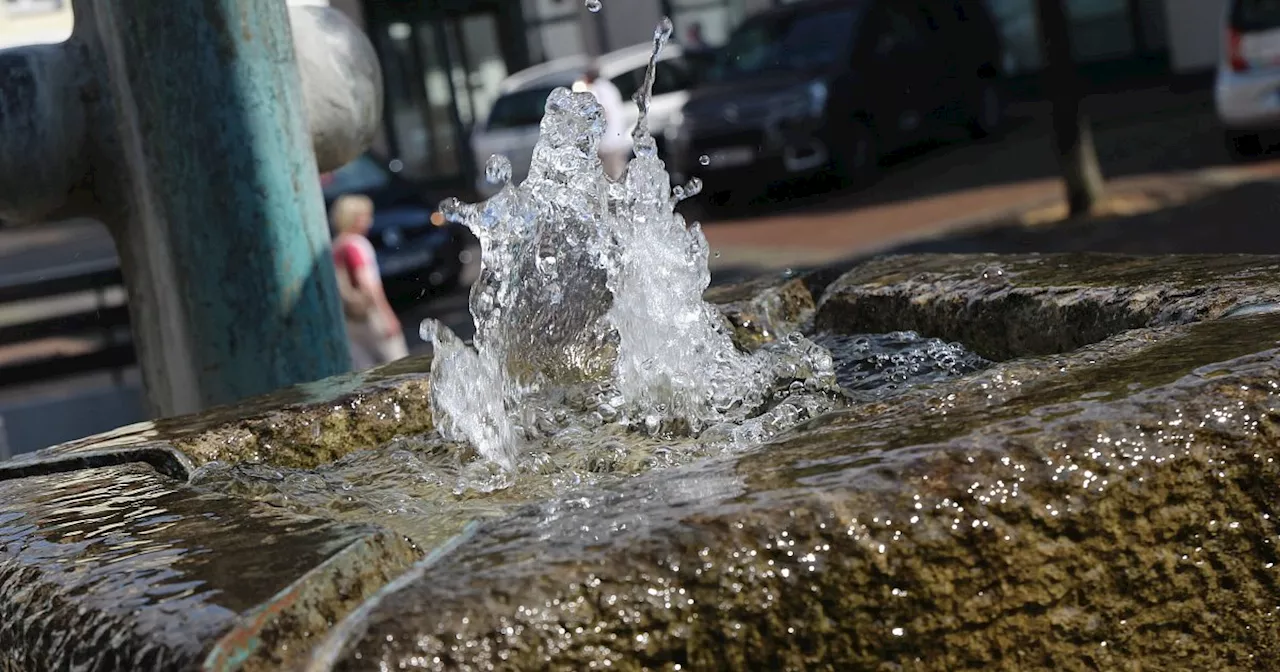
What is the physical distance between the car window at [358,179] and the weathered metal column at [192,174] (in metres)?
11.1

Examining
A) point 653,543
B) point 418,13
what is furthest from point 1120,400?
point 418,13

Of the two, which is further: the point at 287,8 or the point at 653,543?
the point at 287,8

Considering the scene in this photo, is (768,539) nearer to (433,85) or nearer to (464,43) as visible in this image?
(433,85)

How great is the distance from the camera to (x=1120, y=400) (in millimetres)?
1947

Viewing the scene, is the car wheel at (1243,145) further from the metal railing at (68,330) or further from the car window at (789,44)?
the metal railing at (68,330)

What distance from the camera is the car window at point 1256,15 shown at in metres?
12.8

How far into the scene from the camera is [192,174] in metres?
3.89

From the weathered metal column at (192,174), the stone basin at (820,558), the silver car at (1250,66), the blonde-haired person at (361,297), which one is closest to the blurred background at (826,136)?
the silver car at (1250,66)

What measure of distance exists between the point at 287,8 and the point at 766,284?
137 centimetres

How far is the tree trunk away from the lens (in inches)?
488

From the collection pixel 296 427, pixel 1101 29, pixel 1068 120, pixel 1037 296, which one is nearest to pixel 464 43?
pixel 1101 29

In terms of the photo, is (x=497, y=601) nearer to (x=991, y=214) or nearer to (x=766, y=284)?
(x=766, y=284)

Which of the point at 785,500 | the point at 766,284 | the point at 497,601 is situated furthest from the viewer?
the point at 766,284

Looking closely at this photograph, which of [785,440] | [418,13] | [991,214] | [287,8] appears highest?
[418,13]
